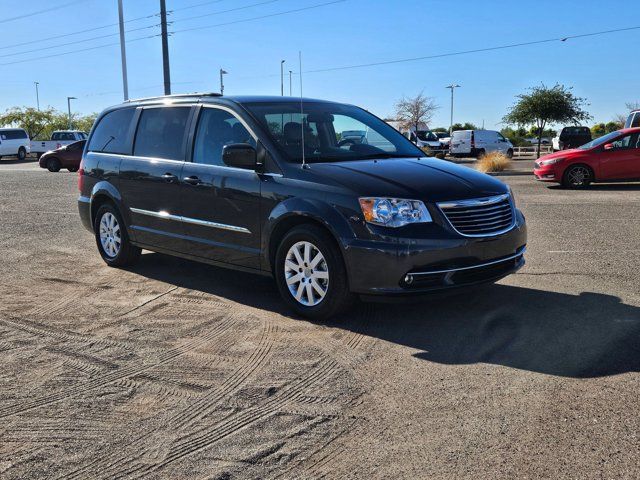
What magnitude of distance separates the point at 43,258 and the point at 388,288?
501cm

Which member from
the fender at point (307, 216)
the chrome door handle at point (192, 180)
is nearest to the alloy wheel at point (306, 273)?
the fender at point (307, 216)

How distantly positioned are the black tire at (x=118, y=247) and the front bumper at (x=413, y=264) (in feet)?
10.9

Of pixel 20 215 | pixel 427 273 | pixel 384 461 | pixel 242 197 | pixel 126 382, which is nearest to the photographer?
pixel 384 461

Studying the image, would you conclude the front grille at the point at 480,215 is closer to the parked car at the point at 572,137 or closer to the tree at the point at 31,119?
the parked car at the point at 572,137

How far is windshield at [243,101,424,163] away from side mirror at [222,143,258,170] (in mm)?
267

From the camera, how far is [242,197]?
5.72m

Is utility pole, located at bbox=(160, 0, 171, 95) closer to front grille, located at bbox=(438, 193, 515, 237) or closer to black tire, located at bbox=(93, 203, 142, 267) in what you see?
black tire, located at bbox=(93, 203, 142, 267)

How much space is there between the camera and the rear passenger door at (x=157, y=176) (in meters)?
6.44

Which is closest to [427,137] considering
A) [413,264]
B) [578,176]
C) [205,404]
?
[578,176]

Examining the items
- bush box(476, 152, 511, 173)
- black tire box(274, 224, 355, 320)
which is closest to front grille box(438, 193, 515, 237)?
black tire box(274, 224, 355, 320)

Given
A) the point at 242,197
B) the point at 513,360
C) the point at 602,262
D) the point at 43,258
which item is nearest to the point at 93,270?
the point at 43,258

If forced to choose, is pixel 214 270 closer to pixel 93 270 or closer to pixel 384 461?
pixel 93 270

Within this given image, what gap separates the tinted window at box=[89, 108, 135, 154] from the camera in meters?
7.32

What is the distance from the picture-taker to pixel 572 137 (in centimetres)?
3747
